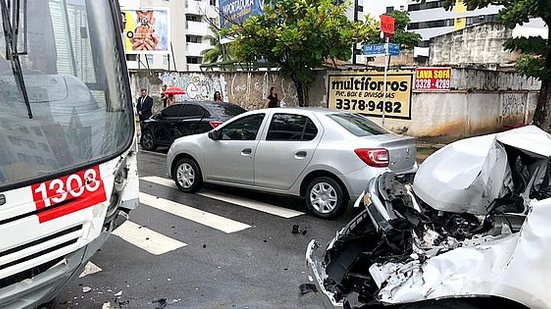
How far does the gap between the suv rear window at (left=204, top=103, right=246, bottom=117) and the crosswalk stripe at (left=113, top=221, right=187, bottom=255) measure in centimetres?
553

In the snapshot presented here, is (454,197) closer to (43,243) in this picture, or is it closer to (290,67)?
(43,243)

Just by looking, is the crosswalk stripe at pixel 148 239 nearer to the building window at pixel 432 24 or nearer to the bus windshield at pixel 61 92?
the bus windshield at pixel 61 92

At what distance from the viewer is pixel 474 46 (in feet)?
72.4

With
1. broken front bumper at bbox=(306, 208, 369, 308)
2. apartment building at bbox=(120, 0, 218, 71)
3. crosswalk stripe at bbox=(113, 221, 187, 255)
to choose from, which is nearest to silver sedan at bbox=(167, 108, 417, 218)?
crosswalk stripe at bbox=(113, 221, 187, 255)

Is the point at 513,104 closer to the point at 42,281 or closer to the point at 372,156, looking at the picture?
the point at 372,156

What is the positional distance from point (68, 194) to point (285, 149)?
4.16 m

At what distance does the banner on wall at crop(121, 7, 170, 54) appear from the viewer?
936 inches

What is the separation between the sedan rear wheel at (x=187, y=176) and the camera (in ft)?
26.3

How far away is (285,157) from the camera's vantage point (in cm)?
688

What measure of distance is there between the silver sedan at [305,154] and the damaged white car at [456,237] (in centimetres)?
226

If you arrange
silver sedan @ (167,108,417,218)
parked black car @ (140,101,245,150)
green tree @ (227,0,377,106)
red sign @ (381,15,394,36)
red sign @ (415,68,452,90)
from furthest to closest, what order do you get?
red sign @ (415,68,452,90), green tree @ (227,0,377,106), parked black car @ (140,101,245,150), red sign @ (381,15,394,36), silver sedan @ (167,108,417,218)

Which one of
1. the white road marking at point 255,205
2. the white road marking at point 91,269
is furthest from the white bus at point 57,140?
the white road marking at point 255,205

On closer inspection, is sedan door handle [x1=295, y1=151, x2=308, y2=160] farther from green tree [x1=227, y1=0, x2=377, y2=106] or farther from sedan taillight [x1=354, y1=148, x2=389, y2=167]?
green tree [x1=227, y1=0, x2=377, y2=106]

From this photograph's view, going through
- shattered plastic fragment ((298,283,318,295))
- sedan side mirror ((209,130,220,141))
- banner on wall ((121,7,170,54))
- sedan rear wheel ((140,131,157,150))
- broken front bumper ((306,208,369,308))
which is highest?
banner on wall ((121,7,170,54))
